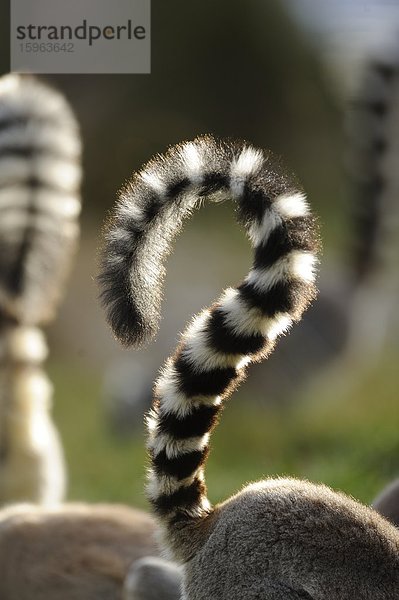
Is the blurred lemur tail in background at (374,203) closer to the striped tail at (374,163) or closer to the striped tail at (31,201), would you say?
the striped tail at (374,163)

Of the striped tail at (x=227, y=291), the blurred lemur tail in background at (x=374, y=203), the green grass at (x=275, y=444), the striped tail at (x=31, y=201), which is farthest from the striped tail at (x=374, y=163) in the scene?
the striped tail at (x=227, y=291)

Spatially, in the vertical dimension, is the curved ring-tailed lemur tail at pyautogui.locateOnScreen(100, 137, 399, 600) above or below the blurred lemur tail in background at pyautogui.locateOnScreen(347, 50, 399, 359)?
below

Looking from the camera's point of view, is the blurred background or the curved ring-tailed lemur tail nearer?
the curved ring-tailed lemur tail

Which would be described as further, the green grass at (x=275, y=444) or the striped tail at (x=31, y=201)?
the green grass at (x=275, y=444)

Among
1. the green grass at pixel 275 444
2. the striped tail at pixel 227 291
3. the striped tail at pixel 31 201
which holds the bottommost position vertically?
the green grass at pixel 275 444

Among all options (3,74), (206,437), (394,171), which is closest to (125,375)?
(394,171)

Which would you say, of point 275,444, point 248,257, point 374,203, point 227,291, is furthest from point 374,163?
point 227,291

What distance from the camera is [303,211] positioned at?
237 centimetres

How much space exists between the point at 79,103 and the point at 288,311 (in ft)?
17.6

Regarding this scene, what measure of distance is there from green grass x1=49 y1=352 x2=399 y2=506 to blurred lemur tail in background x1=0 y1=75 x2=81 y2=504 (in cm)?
95

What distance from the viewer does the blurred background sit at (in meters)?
5.49

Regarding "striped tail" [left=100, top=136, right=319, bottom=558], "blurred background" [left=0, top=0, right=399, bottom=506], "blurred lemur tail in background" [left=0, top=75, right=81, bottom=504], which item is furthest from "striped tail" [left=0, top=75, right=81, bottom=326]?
"striped tail" [left=100, top=136, right=319, bottom=558]

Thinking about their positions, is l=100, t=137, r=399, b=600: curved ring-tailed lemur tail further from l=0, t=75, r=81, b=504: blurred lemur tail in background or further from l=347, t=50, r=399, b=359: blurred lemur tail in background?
l=347, t=50, r=399, b=359: blurred lemur tail in background

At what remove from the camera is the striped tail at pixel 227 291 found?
2.34m
